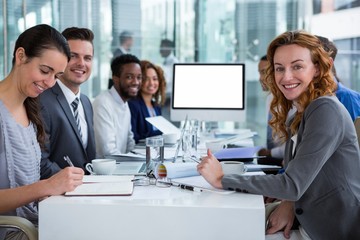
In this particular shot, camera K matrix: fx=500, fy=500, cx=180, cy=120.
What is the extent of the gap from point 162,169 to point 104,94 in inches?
69.8

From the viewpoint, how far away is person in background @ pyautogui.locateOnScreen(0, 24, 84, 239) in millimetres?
1861

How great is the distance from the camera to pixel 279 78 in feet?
6.46

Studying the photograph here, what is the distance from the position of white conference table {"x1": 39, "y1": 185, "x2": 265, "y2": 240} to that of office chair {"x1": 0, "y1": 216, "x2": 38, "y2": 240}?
87 millimetres

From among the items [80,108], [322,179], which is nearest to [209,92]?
[80,108]

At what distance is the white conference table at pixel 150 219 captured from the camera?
4.95 ft

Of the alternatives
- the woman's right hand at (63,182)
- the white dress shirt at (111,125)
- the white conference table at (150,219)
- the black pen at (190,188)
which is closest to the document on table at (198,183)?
the black pen at (190,188)

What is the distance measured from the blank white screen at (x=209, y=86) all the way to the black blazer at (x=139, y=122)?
19.9 inches

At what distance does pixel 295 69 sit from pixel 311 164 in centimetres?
43

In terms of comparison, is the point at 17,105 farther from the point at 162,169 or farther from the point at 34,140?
the point at 162,169

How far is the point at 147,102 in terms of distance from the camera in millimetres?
4449

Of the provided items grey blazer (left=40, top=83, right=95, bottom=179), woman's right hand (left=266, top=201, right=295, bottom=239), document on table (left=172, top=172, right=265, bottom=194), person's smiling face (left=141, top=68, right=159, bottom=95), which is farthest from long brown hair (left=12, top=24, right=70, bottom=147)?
person's smiling face (left=141, top=68, right=159, bottom=95)

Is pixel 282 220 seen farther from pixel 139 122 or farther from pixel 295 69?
pixel 139 122

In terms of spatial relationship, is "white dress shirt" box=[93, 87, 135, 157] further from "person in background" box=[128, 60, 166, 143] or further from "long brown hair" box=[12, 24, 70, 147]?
"long brown hair" box=[12, 24, 70, 147]

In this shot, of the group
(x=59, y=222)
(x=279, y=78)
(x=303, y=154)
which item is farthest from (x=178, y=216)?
(x=279, y=78)
